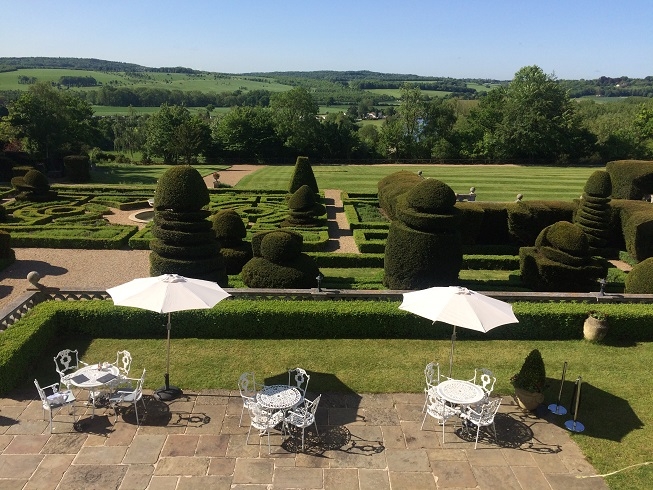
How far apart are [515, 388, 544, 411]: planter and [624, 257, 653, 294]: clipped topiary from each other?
9.24 m

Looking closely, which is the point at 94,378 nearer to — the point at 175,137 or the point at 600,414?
the point at 600,414

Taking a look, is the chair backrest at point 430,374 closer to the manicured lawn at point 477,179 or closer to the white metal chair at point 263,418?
the white metal chair at point 263,418

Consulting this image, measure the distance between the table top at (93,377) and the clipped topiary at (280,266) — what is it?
22.6 ft

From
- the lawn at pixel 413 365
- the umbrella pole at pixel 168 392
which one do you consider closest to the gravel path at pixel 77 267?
the lawn at pixel 413 365

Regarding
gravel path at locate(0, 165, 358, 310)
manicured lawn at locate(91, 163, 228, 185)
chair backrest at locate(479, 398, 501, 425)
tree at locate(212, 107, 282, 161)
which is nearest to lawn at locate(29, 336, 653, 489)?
chair backrest at locate(479, 398, 501, 425)

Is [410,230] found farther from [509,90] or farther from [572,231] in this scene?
[509,90]

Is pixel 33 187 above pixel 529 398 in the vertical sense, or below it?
above

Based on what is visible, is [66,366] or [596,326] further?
[596,326]

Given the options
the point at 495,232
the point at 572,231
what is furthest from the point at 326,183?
the point at 572,231

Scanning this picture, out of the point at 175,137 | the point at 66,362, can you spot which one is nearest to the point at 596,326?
the point at 66,362

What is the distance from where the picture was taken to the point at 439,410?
31.7 feet

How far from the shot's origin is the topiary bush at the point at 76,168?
4316 centimetres

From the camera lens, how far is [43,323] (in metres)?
12.7

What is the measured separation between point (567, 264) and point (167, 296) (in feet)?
49.1
